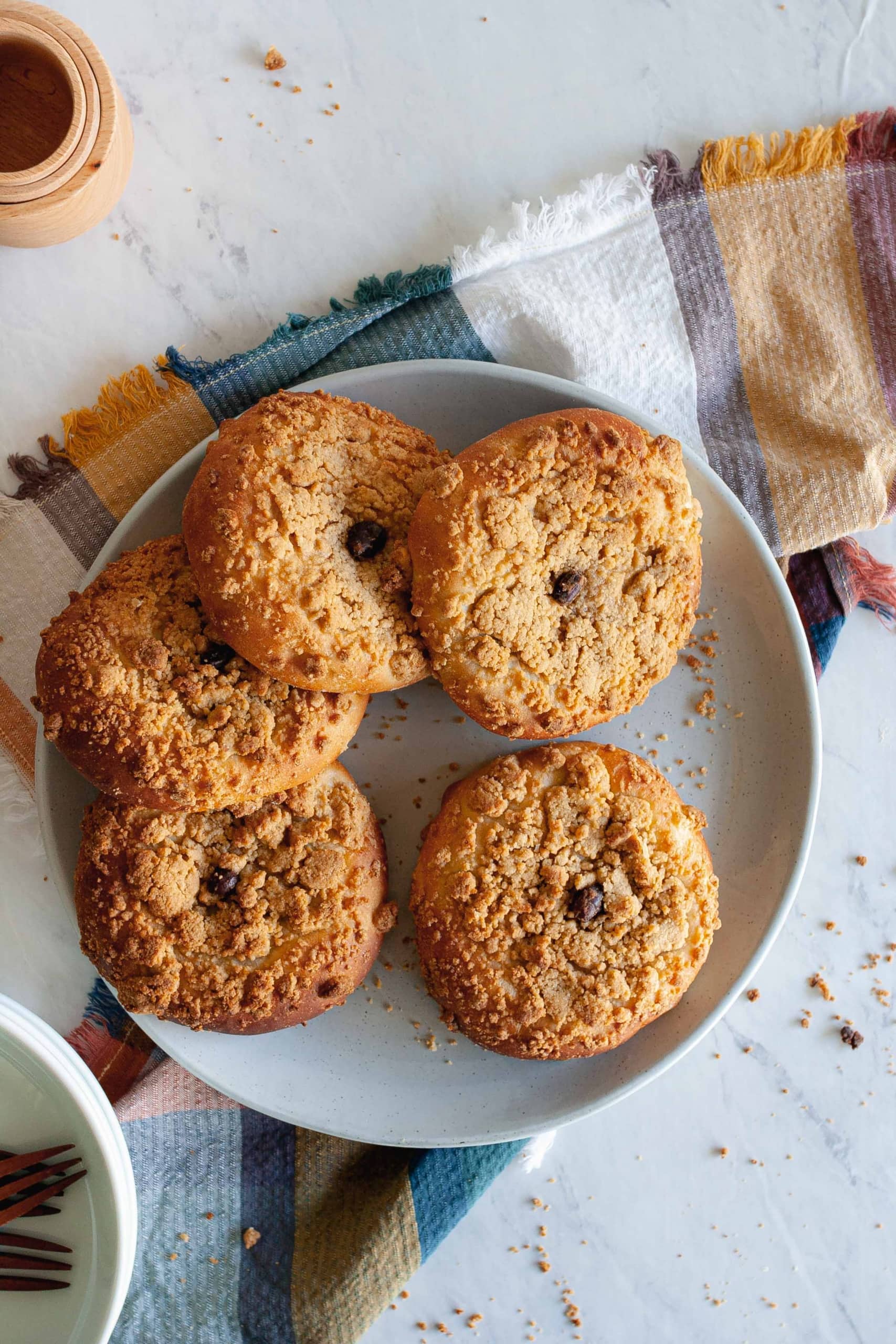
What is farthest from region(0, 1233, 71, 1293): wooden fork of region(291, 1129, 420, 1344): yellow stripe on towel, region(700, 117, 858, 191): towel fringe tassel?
region(700, 117, 858, 191): towel fringe tassel

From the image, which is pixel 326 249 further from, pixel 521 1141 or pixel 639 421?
pixel 521 1141

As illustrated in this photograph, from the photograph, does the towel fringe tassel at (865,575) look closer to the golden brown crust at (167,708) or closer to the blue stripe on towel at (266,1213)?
the golden brown crust at (167,708)

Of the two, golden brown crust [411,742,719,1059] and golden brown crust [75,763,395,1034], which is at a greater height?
golden brown crust [75,763,395,1034]

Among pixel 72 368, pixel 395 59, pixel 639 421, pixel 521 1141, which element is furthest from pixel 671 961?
pixel 395 59

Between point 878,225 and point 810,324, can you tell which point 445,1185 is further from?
point 878,225

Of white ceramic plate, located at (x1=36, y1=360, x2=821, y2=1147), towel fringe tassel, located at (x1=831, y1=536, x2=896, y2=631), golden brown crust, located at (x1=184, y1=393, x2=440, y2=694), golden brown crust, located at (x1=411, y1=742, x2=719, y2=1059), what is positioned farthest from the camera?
towel fringe tassel, located at (x1=831, y1=536, x2=896, y2=631)

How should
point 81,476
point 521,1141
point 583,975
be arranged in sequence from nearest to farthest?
point 583,975
point 81,476
point 521,1141

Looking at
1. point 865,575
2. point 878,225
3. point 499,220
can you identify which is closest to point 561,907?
point 865,575

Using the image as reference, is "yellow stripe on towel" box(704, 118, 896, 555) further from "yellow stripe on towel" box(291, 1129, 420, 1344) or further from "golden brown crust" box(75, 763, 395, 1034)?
"yellow stripe on towel" box(291, 1129, 420, 1344)
